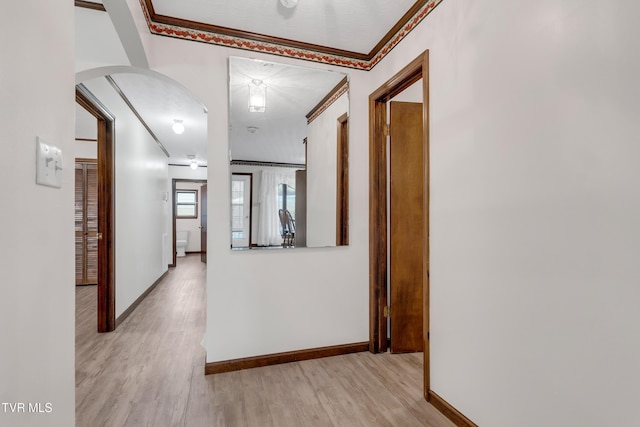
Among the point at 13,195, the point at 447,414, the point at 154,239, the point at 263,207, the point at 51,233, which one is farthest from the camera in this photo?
the point at 154,239

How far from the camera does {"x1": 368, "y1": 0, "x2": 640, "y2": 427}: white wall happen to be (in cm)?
106

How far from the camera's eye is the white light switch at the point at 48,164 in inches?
28.2

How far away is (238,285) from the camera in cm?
237

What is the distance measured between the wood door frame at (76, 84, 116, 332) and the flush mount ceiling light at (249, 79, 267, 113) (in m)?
1.68

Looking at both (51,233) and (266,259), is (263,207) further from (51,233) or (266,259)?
(51,233)

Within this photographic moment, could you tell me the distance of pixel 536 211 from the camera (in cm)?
133

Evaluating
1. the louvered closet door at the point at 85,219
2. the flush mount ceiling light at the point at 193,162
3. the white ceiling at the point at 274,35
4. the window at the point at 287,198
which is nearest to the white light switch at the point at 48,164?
the white ceiling at the point at 274,35

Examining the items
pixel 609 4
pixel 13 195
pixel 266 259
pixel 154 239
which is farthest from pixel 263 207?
pixel 154 239

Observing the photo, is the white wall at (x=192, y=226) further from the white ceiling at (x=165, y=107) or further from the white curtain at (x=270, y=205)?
the white curtain at (x=270, y=205)

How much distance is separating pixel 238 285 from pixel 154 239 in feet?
10.9

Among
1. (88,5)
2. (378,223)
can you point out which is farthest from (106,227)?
(378,223)

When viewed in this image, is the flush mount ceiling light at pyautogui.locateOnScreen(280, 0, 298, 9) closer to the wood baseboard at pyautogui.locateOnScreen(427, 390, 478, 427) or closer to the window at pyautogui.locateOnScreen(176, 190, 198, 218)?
the wood baseboard at pyautogui.locateOnScreen(427, 390, 478, 427)

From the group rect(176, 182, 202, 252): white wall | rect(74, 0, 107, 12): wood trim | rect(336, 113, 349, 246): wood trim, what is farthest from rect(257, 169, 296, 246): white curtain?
rect(176, 182, 202, 252): white wall

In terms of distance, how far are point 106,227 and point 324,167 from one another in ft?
7.46
